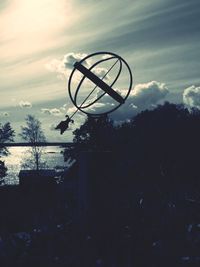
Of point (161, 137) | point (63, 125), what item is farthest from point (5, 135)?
point (63, 125)

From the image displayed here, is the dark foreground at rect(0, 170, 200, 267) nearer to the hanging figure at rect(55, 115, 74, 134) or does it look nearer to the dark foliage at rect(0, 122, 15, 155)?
the hanging figure at rect(55, 115, 74, 134)

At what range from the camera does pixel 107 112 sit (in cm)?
870

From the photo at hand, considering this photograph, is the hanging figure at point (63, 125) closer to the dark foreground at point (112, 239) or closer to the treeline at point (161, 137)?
the dark foreground at point (112, 239)

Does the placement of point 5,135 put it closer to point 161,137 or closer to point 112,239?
point 161,137

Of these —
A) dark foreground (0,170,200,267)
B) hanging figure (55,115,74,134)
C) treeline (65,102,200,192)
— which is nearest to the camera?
dark foreground (0,170,200,267)

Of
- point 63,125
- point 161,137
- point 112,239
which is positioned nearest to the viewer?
point 112,239

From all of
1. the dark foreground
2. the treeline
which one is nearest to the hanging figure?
the dark foreground

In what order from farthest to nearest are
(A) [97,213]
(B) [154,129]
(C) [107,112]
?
(B) [154,129], (C) [107,112], (A) [97,213]

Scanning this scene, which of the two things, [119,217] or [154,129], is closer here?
[119,217]

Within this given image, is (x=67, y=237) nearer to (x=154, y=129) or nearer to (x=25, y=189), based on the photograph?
(x=25, y=189)

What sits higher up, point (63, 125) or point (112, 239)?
point (63, 125)

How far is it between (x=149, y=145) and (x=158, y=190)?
41781mm

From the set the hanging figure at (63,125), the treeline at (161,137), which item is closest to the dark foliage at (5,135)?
the treeline at (161,137)

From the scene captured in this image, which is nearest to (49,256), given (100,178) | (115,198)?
(115,198)
